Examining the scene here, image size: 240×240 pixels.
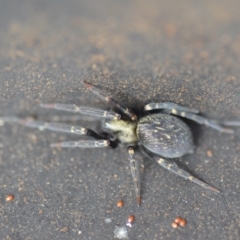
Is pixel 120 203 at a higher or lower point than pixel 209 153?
lower

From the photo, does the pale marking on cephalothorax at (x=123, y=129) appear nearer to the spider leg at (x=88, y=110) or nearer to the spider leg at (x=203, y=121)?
the spider leg at (x=88, y=110)

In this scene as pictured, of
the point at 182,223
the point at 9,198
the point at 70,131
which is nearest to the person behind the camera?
the point at 182,223

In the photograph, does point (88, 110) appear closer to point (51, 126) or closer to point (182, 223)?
point (51, 126)

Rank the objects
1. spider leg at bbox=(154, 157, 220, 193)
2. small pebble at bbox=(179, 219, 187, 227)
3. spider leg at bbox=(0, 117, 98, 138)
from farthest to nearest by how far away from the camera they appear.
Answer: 1. spider leg at bbox=(0, 117, 98, 138)
2. spider leg at bbox=(154, 157, 220, 193)
3. small pebble at bbox=(179, 219, 187, 227)

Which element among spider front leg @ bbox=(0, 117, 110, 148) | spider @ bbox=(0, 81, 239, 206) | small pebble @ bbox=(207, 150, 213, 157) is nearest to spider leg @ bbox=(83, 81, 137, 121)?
spider @ bbox=(0, 81, 239, 206)

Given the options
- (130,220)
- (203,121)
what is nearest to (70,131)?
(130,220)

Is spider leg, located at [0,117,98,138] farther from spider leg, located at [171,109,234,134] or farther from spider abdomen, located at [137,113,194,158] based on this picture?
spider leg, located at [171,109,234,134]

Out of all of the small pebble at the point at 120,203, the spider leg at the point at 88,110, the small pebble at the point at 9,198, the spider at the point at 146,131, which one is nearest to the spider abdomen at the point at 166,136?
the spider at the point at 146,131
